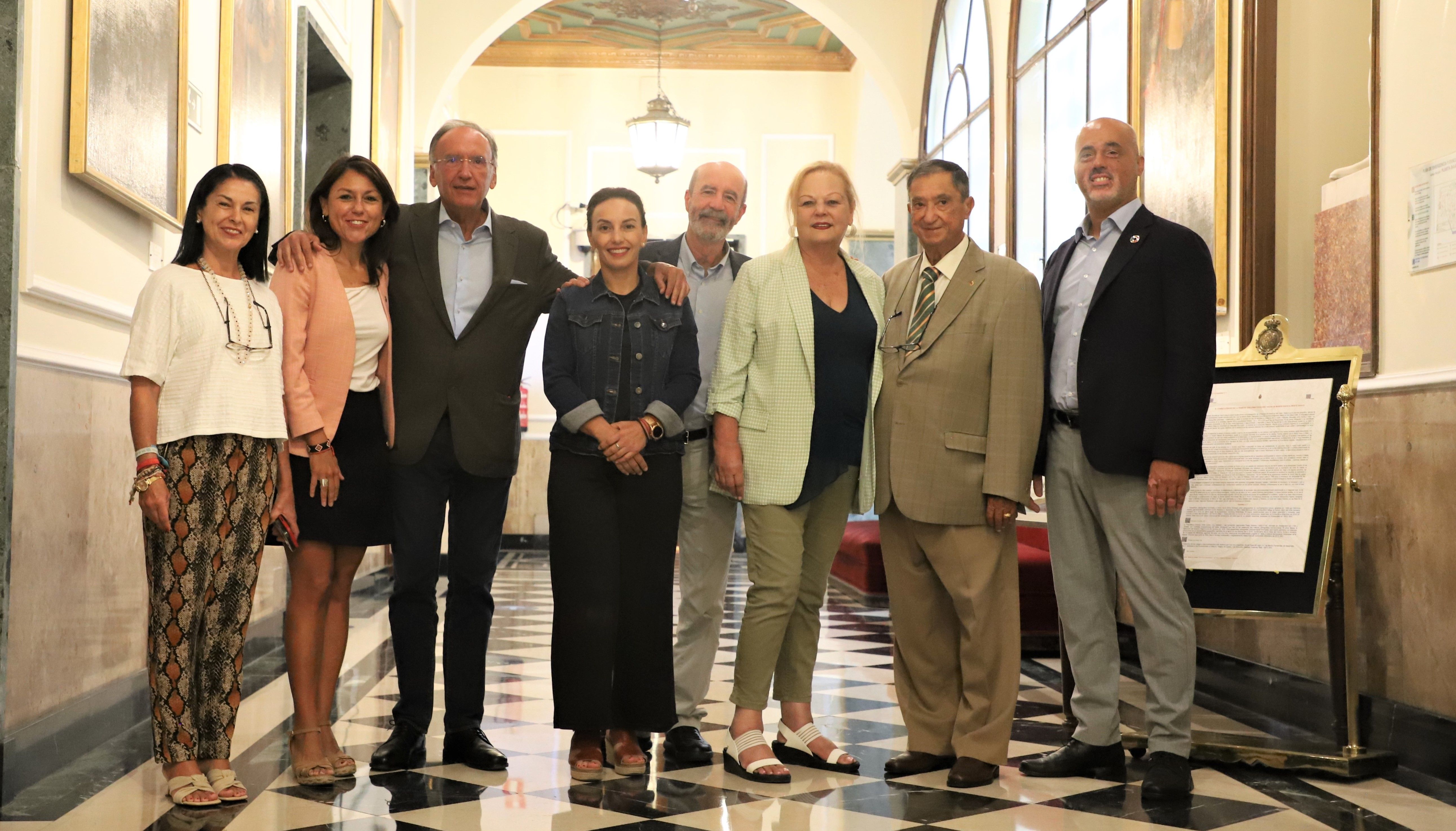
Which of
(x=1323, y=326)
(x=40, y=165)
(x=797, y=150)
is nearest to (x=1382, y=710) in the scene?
(x=1323, y=326)

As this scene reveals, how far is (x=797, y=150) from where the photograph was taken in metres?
13.2

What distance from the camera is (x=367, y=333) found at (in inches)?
122

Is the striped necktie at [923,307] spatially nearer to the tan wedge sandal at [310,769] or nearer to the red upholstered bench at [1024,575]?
the red upholstered bench at [1024,575]

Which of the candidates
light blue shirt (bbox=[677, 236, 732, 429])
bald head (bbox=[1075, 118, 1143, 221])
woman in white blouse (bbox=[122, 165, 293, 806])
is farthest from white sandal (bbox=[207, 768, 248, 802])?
bald head (bbox=[1075, 118, 1143, 221])

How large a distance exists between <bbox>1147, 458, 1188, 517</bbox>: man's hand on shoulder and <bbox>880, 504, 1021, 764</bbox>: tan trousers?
384mm

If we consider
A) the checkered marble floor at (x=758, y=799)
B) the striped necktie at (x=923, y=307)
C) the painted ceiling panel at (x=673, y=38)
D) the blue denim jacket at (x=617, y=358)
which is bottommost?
the checkered marble floor at (x=758, y=799)

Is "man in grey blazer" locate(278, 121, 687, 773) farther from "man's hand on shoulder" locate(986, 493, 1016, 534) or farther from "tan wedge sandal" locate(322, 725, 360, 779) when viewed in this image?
"man's hand on shoulder" locate(986, 493, 1016, 534)

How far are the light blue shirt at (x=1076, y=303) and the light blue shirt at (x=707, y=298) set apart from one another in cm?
92

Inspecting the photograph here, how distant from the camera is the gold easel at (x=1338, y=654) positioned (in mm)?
3363

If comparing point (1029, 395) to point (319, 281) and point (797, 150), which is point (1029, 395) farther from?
point (797, 150)

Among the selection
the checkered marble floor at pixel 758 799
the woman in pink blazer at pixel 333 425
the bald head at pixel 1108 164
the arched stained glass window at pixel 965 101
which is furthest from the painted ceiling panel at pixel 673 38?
the checkered marble floor at pixel 758 799

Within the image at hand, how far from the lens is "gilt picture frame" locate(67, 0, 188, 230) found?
3336mm

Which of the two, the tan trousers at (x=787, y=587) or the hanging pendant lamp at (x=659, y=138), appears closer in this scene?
the tan trousers at (x=787, y=587)

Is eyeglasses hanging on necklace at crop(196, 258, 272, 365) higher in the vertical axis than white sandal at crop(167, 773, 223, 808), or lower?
higher
